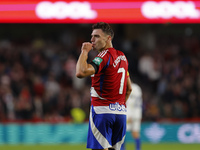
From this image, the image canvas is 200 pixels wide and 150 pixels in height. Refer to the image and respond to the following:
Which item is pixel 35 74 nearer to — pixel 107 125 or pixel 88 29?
pixel 88 29

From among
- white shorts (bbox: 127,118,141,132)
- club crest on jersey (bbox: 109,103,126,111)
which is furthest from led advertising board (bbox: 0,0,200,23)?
club crest on jersey (bbox: 109,103,126,111)

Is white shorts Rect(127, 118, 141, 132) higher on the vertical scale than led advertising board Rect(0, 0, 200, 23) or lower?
lower

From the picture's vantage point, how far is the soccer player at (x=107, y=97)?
488cm

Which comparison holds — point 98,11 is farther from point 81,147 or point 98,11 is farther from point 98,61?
point 98,61

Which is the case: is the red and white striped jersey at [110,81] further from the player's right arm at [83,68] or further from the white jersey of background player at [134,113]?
the white jersey of background player at [134,113]

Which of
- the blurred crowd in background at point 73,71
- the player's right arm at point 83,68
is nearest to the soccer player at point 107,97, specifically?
the player's right arm at point 83,68

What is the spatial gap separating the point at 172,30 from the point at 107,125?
12721mm

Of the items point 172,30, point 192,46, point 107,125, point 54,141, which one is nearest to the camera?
point 107,125

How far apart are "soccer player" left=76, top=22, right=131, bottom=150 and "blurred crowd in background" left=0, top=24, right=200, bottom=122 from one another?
783 centimetres

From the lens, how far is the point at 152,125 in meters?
12.5

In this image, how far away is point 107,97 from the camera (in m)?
4.95

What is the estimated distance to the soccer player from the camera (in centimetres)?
488

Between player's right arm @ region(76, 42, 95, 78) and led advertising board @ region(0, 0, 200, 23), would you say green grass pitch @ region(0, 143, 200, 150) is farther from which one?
player's right arm @ region(76, 42, 95, 78)

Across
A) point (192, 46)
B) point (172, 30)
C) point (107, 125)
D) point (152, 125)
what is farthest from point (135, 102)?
point (172, 30)
